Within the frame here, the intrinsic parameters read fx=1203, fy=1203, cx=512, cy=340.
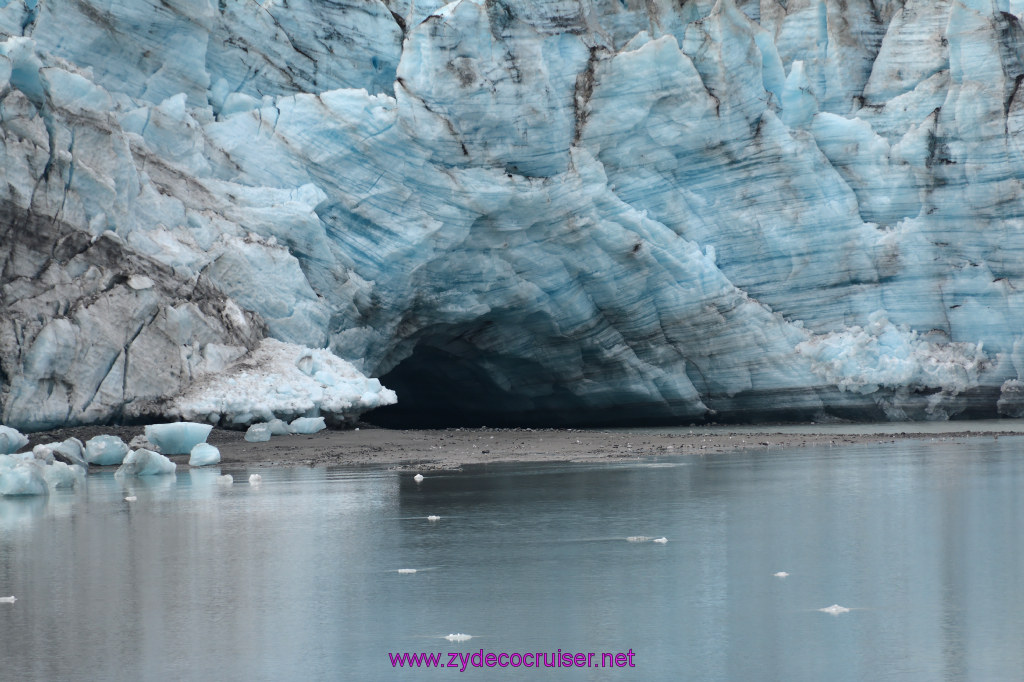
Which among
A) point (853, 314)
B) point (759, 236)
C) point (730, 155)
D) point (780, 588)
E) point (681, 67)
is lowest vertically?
point (780, 588)

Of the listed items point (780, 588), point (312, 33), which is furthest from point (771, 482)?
point (312, 33)

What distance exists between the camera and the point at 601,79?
17719mm

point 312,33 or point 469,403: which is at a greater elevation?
point 312,33

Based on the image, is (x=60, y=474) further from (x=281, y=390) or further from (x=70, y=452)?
(x=281, y=390)

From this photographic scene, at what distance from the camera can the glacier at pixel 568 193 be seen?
588 inches

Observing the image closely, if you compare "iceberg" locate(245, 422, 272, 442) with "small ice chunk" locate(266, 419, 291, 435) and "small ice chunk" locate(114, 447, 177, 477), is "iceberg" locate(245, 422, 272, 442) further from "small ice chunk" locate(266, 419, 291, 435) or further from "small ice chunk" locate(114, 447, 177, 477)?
"small ice chunk" locate(114, 447, 177, 477)

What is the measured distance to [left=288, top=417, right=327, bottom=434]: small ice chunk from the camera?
14.5m

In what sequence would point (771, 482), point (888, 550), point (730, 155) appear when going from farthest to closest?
point (730, 155)
point (771, 482)
point (888, 550)

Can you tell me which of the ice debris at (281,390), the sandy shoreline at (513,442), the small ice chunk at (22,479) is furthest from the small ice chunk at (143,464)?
the ice debris at (281,390)

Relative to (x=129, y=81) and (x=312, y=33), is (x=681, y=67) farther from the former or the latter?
(x=129, y=81)

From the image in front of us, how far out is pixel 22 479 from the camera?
31.4 feet

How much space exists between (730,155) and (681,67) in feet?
5.46

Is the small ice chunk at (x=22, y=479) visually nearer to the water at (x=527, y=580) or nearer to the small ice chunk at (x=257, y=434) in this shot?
the water at (x=527, y=580)

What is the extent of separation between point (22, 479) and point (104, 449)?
92.4 inches
